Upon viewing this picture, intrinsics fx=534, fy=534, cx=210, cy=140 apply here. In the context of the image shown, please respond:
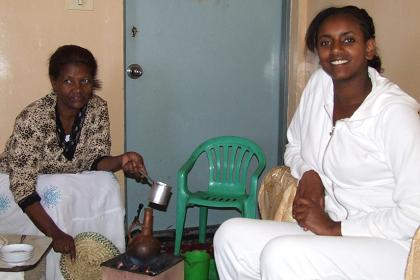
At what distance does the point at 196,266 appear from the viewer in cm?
259

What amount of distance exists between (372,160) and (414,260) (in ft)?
1.33

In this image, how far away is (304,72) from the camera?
3363 mm

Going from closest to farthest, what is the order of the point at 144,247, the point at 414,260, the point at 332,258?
the point at 414,260 < the point at 332,258 < the point at 144,247

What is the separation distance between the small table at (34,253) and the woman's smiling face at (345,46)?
4.12 feet

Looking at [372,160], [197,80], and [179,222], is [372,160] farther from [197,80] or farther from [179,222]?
[197,80]

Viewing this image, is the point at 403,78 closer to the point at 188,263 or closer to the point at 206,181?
the point at 188,263

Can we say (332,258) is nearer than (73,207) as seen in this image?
Yes

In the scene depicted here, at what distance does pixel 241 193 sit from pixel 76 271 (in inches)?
45.6

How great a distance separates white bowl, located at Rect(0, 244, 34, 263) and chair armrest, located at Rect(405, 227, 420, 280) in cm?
131

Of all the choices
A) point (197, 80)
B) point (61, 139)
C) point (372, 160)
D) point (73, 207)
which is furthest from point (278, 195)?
point (197, 80)

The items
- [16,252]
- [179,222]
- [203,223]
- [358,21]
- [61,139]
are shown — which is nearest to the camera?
[358,21]

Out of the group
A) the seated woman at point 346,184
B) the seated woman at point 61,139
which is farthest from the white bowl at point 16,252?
the seated woman at point 346,184

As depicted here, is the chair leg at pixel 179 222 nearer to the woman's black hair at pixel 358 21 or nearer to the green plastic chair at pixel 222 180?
the green plastic chair at pixel 222 180

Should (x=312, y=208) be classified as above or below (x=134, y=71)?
below
